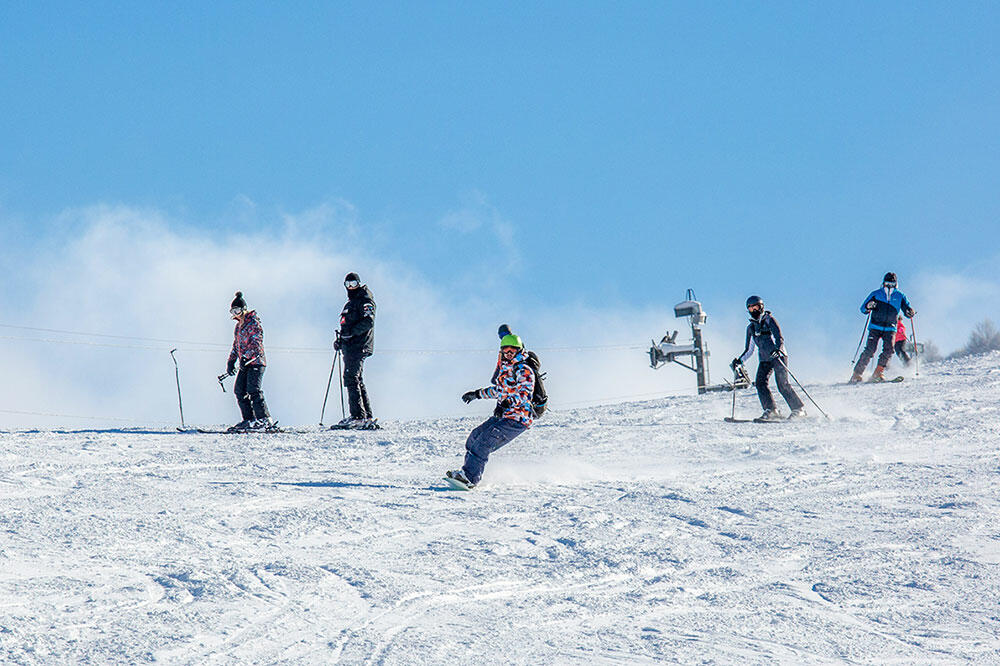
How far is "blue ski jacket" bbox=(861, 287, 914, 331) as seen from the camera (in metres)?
18.2

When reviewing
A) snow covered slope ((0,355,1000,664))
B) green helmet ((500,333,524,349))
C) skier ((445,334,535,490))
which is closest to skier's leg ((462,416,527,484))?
skier ((445,334,535,490))

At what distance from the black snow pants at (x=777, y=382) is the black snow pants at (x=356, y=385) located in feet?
16.8

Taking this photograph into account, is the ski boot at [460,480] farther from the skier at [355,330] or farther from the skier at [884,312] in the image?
the skier at [884,312]

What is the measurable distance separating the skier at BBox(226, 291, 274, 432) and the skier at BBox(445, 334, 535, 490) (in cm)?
499

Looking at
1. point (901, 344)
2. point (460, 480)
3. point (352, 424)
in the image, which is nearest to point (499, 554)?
point (460, 480)

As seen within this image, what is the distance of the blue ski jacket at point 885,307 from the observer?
18.2 meters

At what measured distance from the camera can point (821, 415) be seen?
14.8 m

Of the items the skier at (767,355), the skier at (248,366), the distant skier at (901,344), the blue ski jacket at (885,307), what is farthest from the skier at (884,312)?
the skier at (248,366)

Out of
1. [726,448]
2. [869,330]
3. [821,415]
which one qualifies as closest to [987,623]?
[726,448]

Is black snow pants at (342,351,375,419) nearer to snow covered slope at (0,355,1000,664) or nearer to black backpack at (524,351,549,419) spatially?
snow covered slope at (0,355,1000,664)

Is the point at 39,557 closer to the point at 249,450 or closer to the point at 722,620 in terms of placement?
the point at 722,620

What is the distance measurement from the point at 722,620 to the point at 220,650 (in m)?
2.39

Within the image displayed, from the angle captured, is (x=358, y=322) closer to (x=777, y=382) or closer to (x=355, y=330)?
(x=355, y=330)

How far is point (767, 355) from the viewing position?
47.0ft
